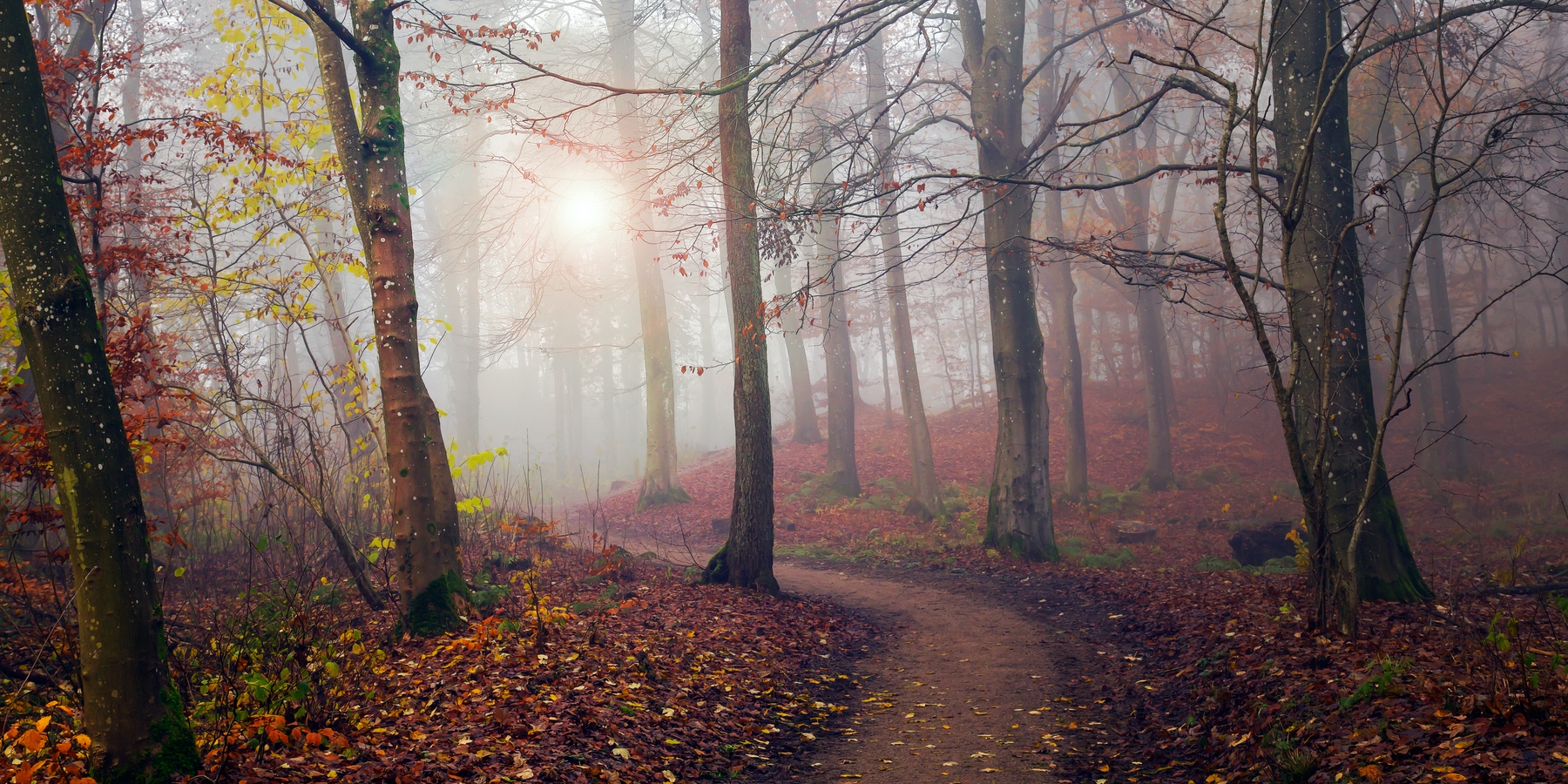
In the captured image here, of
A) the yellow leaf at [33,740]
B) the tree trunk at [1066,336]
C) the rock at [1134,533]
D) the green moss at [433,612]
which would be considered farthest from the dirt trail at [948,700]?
the tree trunk at [1066,336]

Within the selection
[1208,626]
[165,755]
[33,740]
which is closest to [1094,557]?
[1208,626]

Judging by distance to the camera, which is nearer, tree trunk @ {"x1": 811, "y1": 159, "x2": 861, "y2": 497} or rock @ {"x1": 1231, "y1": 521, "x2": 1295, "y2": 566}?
rock @ {"x1": 1231, "y1": 521, "x2": 1295, "y2": 566}

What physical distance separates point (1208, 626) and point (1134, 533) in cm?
740

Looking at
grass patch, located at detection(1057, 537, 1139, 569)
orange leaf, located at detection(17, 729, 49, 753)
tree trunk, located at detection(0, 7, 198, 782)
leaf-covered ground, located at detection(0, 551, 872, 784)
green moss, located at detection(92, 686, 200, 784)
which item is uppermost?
tree trunk, located at detection(0, 7, 198, 782)

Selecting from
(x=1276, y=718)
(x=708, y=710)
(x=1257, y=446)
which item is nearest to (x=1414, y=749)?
(x=1276, y=718)

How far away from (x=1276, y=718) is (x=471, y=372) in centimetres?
2575

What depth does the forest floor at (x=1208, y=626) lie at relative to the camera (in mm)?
4152

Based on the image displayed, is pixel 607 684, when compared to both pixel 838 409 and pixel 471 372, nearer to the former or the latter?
pixel 838 409

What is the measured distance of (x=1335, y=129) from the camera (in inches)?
304

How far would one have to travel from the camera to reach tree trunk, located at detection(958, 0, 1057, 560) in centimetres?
1214

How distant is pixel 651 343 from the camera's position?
20.1m

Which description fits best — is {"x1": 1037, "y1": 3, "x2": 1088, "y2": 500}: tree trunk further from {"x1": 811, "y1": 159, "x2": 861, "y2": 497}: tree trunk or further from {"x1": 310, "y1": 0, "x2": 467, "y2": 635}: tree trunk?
{"x1": 310, "y1": 0, "x2": 467, "y2": 635}: tree trunk

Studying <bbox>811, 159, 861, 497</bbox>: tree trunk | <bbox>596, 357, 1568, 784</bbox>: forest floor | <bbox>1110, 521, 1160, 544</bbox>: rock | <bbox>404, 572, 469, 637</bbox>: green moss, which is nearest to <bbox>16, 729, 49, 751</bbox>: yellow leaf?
<bbox>404, 572, 469, 637</bbox>: green moss

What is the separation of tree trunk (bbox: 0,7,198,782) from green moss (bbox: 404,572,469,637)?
9.22ft
